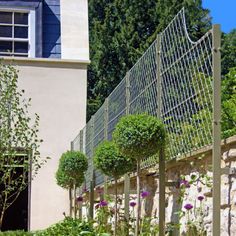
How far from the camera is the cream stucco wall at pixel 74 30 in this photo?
1529 centimetres

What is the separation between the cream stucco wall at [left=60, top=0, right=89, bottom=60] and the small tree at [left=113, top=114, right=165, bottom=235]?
10051 mm

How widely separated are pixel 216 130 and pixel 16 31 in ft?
40.3

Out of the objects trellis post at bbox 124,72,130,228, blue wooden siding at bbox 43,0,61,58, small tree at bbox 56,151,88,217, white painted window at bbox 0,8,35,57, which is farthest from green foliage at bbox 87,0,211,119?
trellis post at bbox 124,72,130,228

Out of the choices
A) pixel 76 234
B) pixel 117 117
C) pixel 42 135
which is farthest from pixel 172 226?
pixel 42 135

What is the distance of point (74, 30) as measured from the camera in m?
15.5

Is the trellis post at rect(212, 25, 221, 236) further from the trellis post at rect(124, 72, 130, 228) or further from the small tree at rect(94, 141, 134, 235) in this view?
the trellis post at rect(124, 72, 130, 228)

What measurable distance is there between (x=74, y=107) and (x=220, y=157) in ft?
36.8

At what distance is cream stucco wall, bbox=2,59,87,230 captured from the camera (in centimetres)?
1480

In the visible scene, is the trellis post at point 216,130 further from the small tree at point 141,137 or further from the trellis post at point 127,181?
the trellis post at point 127,181

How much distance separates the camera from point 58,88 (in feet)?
49.3

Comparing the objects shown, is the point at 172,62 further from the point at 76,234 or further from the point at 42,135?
the point at 42,135

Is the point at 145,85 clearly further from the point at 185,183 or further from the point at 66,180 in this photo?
the point at 66,180

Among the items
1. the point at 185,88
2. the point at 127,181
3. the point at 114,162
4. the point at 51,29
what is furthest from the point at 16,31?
the point at 185,88

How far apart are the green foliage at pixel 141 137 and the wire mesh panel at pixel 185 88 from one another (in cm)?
18
